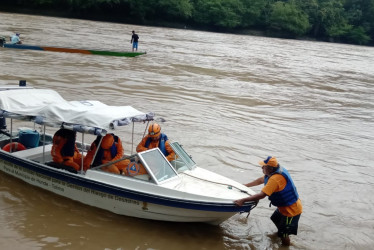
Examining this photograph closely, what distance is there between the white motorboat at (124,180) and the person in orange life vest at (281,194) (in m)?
0.36

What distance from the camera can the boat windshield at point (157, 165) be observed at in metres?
7.29

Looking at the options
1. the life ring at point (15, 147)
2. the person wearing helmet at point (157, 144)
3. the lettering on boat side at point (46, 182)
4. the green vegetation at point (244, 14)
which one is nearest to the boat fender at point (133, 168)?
the lettering on boat side at point (46, 182)

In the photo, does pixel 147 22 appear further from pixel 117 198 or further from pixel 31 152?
pixel 117 198

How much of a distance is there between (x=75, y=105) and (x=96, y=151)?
96 centimetres

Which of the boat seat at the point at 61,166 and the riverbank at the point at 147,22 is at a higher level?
the riverbank at the point at 147,22

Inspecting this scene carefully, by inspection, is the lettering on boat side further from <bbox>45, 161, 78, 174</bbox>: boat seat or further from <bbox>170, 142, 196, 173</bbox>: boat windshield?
<bbox>170, 142, 196, 173</bbox>: boat windshield

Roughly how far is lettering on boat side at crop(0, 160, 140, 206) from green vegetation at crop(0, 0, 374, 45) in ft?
192

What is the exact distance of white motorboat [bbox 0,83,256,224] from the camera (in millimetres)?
6996

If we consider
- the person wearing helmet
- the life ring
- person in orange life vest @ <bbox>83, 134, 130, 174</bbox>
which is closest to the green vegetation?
the life ring

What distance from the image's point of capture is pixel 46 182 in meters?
8.23

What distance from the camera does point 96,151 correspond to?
7805mm

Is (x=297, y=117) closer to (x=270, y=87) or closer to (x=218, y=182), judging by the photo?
(x=270, y=87)

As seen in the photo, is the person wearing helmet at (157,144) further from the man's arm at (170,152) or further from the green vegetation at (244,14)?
the green vegetation at (244,14)

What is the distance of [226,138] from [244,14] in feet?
271
